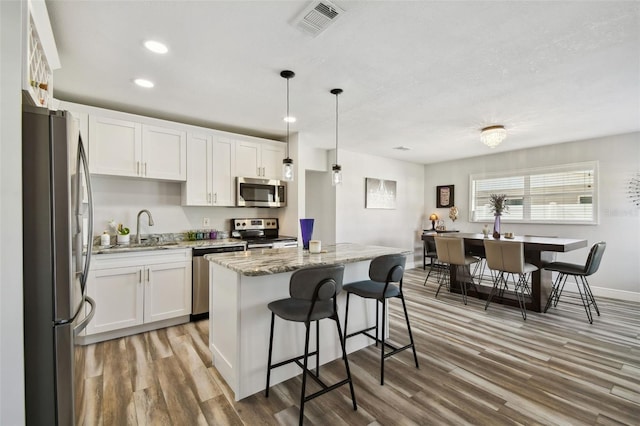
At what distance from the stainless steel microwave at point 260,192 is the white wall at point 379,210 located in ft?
3.79

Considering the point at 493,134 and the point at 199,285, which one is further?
the point at 493,134

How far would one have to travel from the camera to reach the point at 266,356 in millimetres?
2137

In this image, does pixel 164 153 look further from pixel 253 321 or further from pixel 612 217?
pixel 612 217

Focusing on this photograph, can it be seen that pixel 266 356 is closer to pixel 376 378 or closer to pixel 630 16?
pixel 376 378

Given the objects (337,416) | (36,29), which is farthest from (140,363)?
(36,29)

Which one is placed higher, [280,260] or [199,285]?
[280,260]

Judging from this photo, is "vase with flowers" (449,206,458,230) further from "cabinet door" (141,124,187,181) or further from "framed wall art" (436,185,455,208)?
"cabinet door" (141,124,187,181)

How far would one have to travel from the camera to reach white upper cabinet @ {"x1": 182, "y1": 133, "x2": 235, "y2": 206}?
3.75 metres

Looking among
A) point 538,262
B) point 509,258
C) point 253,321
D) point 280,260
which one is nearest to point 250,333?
point 253,321

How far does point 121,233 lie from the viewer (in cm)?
334

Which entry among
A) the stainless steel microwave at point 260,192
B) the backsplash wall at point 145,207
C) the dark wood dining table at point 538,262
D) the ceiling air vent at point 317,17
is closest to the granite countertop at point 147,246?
the backsplash wall at point 145,207

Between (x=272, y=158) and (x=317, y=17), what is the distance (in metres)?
2.80

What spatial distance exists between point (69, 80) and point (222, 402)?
3061mm

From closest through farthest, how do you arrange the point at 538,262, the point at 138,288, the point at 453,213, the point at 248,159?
1. the point at 138,288
2. the point at 538,262
3. the point at 248,159
4. the point at 453,213
